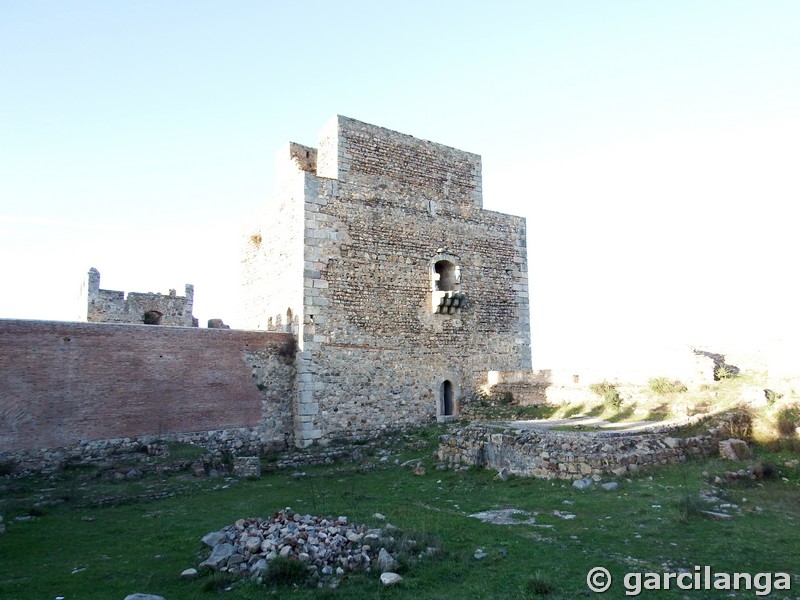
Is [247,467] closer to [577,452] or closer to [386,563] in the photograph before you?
[577,452]

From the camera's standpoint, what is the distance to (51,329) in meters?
14.1

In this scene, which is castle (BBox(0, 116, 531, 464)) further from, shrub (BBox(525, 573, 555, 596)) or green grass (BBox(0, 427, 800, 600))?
shrub (BBox(525, 573, 555, 596))

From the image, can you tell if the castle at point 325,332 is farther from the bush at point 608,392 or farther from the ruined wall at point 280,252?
the bush at point 608,392

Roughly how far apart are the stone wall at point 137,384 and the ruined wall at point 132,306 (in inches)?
355

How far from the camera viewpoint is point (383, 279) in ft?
63.4

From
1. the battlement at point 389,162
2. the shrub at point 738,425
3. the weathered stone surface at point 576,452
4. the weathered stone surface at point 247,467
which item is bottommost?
the weathered stone surface at point 247,467

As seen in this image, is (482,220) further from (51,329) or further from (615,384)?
(51,329)

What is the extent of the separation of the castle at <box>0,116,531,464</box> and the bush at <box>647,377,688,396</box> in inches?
250

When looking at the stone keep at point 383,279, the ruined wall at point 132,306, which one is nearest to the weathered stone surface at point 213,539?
the stone keep at point 383,279

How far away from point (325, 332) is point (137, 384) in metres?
5.61

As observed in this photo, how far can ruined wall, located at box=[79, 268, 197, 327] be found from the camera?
77.7 feet

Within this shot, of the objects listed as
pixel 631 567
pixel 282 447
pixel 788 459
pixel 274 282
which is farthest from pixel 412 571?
pixel 274 282

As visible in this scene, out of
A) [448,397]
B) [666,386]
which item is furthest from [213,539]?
[666,386]

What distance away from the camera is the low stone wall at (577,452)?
1153 cm
